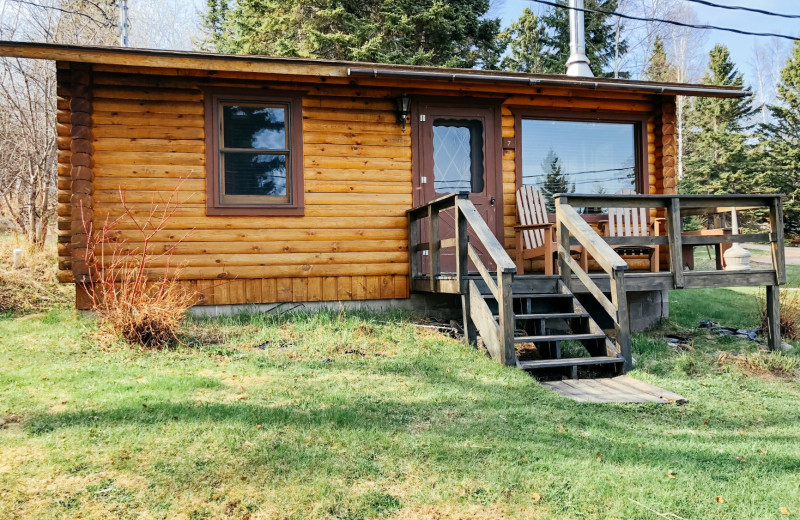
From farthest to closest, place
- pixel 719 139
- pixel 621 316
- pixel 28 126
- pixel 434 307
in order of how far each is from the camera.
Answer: pixel 719 139, pixel 28 126, pixel 434 307, pixel 621 316

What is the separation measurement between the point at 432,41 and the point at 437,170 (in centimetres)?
1005

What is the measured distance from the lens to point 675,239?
5.95m

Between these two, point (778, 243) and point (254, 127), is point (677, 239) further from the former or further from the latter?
point (254, 127)

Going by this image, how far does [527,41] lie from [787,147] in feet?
34.6

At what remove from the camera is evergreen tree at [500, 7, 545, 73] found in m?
23.3

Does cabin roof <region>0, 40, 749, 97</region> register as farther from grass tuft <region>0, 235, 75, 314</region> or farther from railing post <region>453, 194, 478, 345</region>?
grass tuft <region>0, 235, 75, 314</region>

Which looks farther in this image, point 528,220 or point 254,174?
point 528,220

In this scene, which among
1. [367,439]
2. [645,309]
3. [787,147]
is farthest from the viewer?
[787,147]

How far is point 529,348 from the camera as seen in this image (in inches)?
234

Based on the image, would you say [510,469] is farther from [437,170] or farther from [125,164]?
[125,164]

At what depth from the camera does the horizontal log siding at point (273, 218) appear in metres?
6.66

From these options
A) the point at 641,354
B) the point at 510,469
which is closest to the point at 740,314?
the point at 641,354

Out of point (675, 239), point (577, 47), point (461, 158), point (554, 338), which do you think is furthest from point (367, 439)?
point (577, 47)

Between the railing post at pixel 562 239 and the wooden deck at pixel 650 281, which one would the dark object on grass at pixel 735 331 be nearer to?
the wooden deck at pixel 650 281
